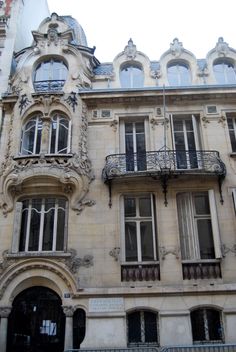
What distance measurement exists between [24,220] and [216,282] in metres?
7.46

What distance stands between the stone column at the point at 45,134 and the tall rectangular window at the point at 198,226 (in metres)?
5.71

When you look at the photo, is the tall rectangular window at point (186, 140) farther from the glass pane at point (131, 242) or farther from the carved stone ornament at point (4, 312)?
the carved stone ornament at point (4, 312)

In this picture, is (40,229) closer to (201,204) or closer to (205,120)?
(201,204)

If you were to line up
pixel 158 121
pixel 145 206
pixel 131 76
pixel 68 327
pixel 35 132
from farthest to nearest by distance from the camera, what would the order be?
pixel 131 76, pixel 158 121, pixel 35 132, pixel 145 206, pixel 68 327

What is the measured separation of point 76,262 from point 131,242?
7.20 feet

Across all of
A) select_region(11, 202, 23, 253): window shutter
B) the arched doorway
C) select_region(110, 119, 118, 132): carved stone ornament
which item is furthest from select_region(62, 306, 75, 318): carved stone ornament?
select_region(110, 119, 118, 132): carved stone ornament

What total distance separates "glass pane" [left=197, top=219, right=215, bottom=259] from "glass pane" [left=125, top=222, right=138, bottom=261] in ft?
8.02

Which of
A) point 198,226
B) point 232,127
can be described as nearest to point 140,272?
point 198,226

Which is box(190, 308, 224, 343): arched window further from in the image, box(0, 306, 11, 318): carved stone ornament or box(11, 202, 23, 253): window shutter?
box(11, 202, 23, 253): window shutter

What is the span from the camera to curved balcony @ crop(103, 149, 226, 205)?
526 inches

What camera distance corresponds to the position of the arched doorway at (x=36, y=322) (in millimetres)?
12117

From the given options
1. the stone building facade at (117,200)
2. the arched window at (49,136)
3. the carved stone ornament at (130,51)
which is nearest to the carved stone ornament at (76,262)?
the stone building facade at (117,200)

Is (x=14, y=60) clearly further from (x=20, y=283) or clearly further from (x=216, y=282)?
(x=216, y=282)

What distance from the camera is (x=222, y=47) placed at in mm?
17109
